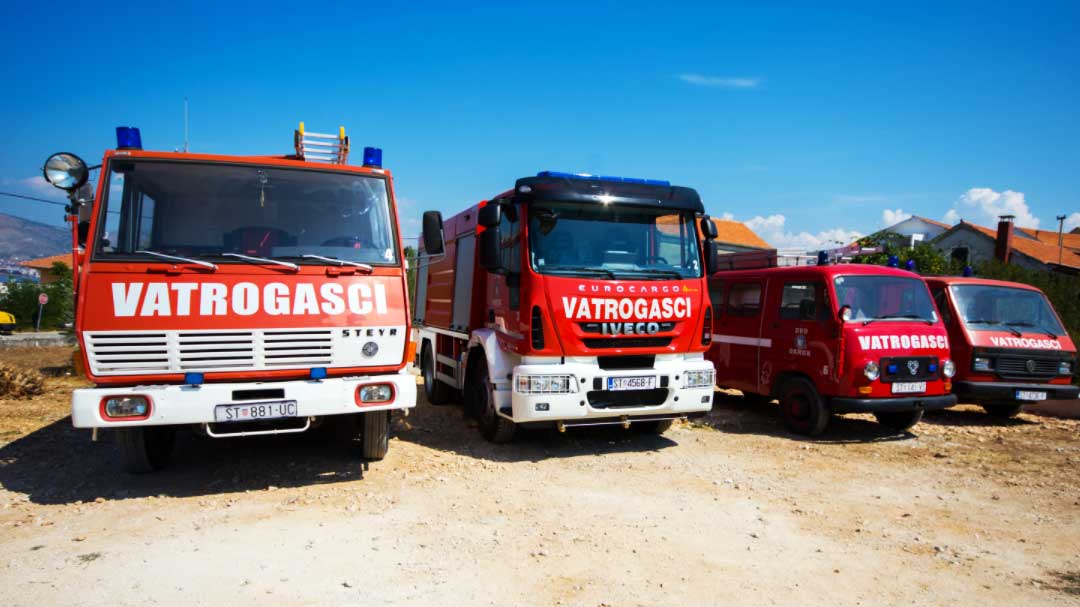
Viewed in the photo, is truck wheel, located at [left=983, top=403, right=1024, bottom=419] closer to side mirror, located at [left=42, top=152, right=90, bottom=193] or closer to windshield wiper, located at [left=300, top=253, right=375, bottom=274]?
windshield wiper, located at [left=300, top=253, right=375, bottom=274]

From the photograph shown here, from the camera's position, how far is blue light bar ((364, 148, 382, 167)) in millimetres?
6208

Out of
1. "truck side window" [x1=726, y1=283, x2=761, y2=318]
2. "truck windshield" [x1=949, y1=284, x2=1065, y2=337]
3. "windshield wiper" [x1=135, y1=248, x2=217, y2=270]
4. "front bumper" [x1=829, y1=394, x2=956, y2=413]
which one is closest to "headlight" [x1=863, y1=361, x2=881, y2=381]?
"front bumper" [x1=829, y1=394, x2=956, y2=413]

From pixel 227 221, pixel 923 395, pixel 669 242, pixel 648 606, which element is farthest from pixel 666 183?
pixel 648 606

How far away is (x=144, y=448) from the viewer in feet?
18.8

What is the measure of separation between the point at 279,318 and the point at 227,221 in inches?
38.9

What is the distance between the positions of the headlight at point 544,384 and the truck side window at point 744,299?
146 inches

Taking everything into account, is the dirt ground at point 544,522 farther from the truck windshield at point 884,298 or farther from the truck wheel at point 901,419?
the truck windshield at point 884,298

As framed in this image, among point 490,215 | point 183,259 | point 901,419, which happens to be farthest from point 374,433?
point 901,419

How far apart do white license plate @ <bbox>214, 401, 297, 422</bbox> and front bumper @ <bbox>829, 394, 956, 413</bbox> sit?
5771mm

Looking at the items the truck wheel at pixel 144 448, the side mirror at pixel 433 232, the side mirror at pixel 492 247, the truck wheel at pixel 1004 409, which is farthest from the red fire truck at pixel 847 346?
the truck wheel at pixel 144 448

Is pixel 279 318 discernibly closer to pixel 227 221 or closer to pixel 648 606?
pixel 227 221

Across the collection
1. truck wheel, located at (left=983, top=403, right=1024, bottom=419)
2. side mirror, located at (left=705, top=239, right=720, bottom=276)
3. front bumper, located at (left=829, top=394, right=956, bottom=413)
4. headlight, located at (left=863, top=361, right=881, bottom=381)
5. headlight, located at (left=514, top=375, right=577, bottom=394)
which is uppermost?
side mirror, located at (left=705, top=239, right=720, bottom=276)

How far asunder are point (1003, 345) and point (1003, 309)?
0.78 meters

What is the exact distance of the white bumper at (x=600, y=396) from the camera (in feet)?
21.8
